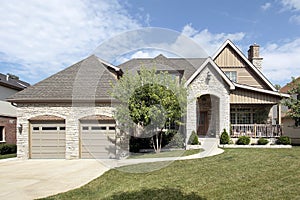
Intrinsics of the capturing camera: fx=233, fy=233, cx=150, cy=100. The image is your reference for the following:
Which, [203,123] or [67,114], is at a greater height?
[67,114]

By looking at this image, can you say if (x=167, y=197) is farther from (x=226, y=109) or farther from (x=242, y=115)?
(x=242, y=115)

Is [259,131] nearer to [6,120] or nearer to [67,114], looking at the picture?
[67,114]

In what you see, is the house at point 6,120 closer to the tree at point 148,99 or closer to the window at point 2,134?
the window at point 2,134

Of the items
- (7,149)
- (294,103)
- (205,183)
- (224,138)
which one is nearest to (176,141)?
(224,138)

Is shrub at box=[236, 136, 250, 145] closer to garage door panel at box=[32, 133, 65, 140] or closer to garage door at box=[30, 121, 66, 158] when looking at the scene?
garage door at box=[30, 121, 66, 158]

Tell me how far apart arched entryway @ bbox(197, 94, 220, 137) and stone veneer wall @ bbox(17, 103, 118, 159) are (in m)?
7.26

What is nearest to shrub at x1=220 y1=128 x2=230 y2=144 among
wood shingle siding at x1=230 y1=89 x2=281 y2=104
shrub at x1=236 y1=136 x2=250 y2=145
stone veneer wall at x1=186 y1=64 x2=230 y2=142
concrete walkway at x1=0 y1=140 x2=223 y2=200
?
stone veneer wall at x1=186 y1=64 x2=230 y2=142

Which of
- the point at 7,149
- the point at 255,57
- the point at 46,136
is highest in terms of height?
the point at 255,57

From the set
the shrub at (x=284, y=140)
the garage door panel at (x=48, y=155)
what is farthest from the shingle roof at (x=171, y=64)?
the garage door panel at (x=48, y=155)

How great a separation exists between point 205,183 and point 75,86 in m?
10.0

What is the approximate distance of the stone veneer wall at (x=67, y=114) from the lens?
43.1 ft

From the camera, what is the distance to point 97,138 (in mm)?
13266

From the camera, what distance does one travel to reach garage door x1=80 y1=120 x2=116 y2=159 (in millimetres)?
13203

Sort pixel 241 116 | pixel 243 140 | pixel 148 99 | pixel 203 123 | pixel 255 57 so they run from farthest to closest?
pixel 255 57 < pixel 241 116 < pixel 203 123 < pixel 243 140 < pixel 148 99
